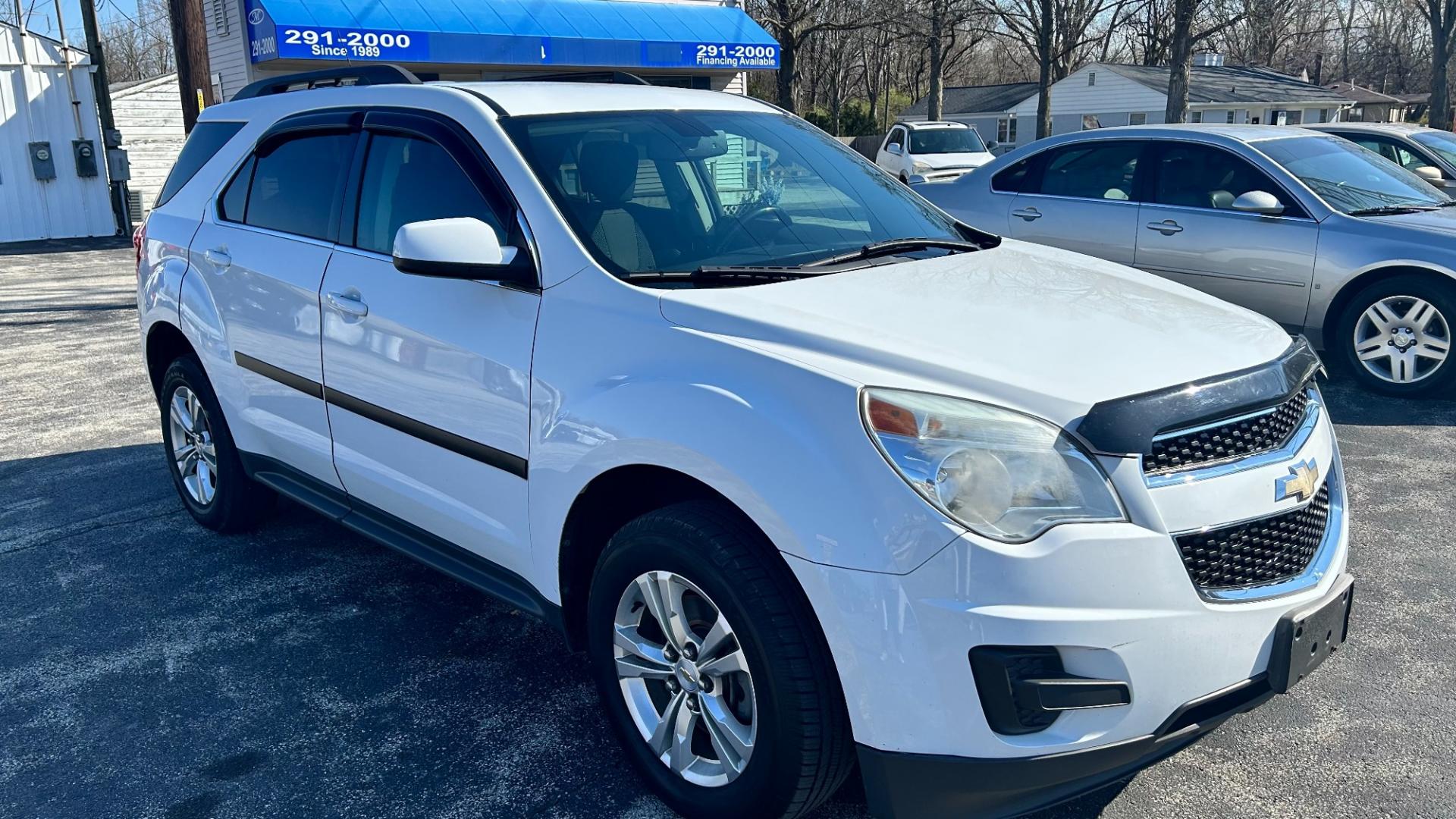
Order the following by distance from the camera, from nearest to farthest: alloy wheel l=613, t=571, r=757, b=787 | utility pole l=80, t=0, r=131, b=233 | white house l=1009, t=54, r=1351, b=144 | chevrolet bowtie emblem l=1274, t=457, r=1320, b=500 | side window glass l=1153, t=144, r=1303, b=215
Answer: chevrolet bowtie emblem l=1274, t=457, r=1320, b=500, alloy wheel l=613, t=571, r=757, b=787, side window glass l=1153, t=144, r=1303, b=215, utility pole l=80, t=0, r=131, b=233, white house l=1009, t=54, r=1351, b=144

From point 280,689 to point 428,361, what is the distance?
3.96ft

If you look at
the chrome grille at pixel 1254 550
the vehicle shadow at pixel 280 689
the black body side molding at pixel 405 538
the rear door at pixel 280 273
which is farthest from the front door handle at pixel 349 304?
the chrome grille at pixel 1254 550

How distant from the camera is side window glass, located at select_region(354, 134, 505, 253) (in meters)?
3.47

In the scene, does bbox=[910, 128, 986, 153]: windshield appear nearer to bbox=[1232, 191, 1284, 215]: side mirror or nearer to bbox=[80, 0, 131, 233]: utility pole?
bbox=[80, 0, 131, 233]: utility pole

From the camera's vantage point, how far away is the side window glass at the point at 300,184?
13.0 feet

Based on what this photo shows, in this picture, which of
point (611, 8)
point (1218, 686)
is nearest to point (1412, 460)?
point (1218, 686)

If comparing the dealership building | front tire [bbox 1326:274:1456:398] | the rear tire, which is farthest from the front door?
the dealership building

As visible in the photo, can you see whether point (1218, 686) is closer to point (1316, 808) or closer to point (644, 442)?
point (1316, 808)

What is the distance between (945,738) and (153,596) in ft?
11.2

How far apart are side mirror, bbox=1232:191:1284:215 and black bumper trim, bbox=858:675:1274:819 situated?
5445 mm

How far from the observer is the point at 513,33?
18.8 metres

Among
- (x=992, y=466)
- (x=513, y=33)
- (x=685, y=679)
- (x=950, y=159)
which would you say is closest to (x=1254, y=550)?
(x=992, y=466)

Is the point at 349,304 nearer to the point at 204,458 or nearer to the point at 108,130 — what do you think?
the point at 204,458

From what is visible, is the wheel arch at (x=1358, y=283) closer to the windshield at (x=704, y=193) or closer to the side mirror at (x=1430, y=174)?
the side mirror at (x=1430, y=174)
